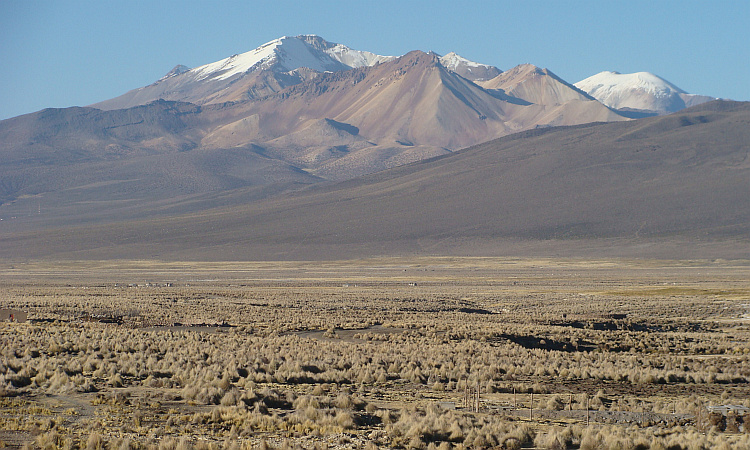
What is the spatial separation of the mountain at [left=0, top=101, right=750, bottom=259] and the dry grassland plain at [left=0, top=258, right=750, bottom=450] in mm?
86250

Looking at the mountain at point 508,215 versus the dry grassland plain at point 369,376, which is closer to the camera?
the dry grassland plain at point 369,376

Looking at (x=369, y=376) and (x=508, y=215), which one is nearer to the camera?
(x=369, y=376)

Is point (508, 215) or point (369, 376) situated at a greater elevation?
point (508, 215)

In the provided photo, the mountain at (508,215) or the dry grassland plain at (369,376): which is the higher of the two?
the mountain at (508,215)

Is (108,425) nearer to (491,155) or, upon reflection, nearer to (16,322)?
(16,322)

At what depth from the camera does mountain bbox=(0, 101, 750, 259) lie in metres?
130

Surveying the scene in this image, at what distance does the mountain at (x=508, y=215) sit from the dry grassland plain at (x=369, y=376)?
283ft

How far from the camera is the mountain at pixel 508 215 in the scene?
129500mm

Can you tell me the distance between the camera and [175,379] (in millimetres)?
17797

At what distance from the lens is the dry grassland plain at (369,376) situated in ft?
42.9

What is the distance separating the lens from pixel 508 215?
146250mm

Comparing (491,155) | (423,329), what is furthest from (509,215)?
(423,329)

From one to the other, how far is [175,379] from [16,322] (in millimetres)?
14790

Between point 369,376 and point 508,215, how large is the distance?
5082 inches
